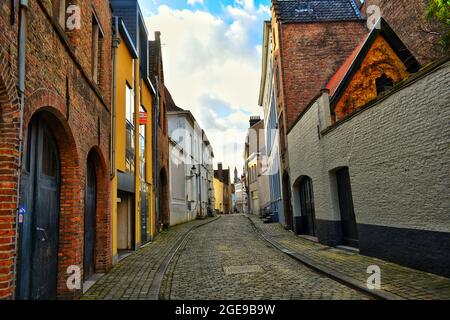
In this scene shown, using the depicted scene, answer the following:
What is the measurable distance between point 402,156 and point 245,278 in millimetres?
4135

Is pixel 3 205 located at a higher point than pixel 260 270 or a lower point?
higher

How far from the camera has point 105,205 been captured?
8469 millimetres

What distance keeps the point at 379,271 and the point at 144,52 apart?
13.0 meters

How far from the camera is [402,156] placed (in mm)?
6945

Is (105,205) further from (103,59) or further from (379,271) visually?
(379,271)

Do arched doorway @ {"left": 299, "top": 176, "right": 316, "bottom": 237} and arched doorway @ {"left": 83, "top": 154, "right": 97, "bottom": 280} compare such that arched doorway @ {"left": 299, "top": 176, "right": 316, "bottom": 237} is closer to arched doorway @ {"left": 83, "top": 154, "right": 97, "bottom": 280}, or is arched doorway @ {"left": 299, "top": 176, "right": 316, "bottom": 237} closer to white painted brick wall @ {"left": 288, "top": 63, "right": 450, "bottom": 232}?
white painted brick wall @ {"left": 288, "top": 63, "right": 450, "bottom": 232}

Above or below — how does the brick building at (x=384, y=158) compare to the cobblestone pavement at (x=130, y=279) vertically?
above

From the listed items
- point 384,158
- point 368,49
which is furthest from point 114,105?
point 368,49

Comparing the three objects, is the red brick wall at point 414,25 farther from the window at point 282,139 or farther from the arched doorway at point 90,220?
the arched doorway at point 90,220

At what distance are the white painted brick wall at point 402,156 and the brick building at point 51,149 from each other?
6.43 meters

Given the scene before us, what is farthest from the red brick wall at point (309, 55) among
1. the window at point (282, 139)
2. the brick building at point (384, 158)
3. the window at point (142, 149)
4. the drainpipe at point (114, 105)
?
the drainpipe at point (114, 105)

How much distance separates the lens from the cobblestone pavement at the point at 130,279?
238 inches

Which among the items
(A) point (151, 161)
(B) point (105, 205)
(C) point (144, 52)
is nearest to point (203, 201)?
(A) point (151, 161)
